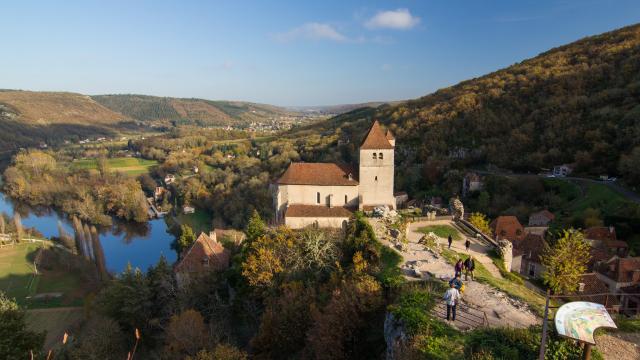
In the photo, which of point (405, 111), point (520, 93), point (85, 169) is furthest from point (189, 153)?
point (520, 93)

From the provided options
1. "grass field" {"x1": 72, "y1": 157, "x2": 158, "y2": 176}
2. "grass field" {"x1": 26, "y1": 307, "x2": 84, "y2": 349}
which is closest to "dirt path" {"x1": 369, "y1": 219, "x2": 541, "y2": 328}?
"grass field" {"x1": 26, "y1": 307, "x2": 84, "y2": 349}

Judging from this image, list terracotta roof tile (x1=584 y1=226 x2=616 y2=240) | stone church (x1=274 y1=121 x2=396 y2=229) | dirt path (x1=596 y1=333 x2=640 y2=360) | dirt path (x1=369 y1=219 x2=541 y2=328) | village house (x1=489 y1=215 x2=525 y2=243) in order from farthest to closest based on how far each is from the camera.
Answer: village house (x1=489 y1=215 x2=525 y2=243), terracotta roof tile (x1=584 y1=226 x2=616 y2=240), stone church (x1=274 y1=121 x2=396 y2=229), dirt path (x1=369 y1=219 x2=541 y2=328), dirt path (x1=596 y1=333 x2=640 y2=360)

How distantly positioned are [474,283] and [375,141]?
1664cm

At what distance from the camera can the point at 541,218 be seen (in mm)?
38719

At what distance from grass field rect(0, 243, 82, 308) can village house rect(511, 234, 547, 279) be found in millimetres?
41769

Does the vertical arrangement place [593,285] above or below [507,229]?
below

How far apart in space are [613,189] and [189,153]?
102 m

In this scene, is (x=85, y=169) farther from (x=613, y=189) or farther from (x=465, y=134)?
(x=613, y=189)

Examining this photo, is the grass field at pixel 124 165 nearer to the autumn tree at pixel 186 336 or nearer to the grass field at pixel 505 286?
the autumn tree at pixel 186 336

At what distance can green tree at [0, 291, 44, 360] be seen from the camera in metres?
18.2

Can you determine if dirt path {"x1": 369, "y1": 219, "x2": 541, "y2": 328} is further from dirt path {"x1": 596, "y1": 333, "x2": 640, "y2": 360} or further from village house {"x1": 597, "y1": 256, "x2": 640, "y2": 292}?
village house {"x1": 597, "y1": 256, "x2": 640, "y2": 292}

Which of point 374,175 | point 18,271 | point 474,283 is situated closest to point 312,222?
point 374,175

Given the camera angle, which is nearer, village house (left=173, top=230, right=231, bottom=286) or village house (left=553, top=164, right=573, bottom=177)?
village house (left=173, top=230, right=231, bottom=286)

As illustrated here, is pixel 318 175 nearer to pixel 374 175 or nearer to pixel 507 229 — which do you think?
pixel 374 175
